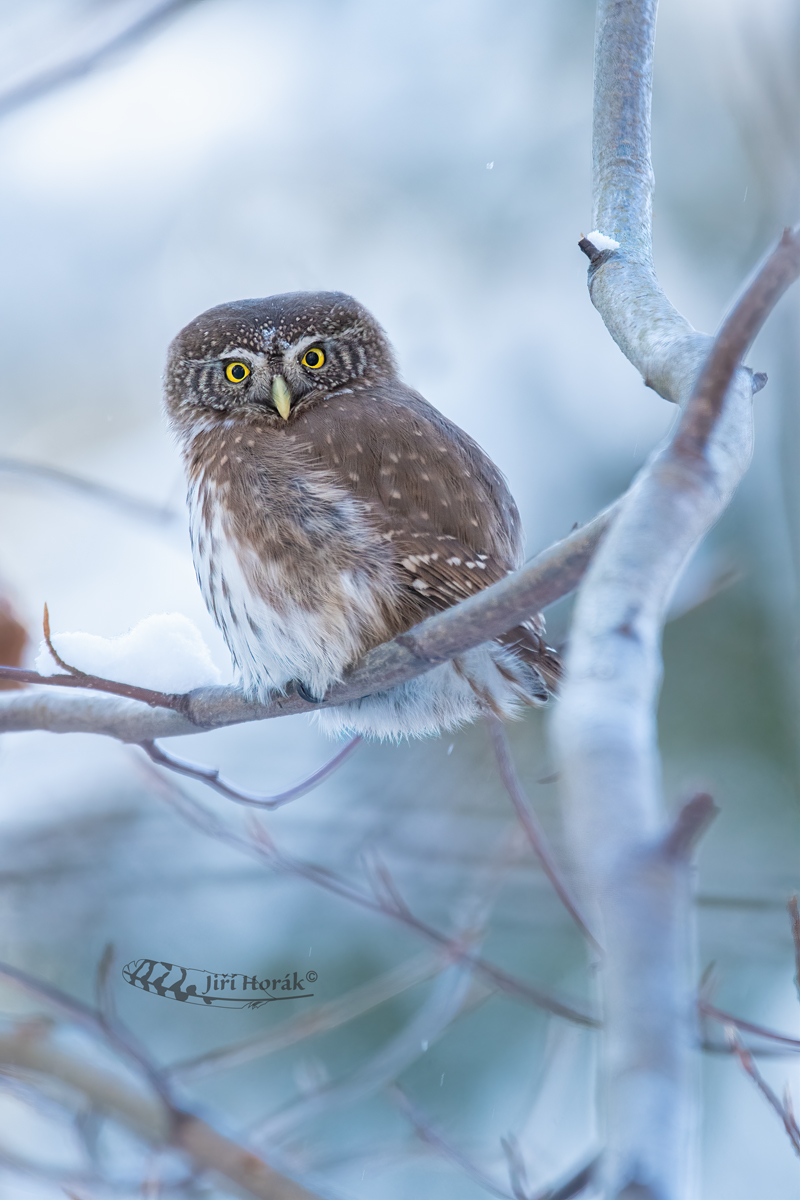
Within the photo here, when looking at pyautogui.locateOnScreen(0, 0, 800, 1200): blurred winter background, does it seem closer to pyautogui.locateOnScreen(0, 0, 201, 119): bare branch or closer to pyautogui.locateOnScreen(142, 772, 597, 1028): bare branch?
pyautogui.locateOnScreen(0, 0, 201, 119): bare branch

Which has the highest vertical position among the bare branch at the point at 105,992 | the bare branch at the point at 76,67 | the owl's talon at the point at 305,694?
the bare branch at the point at 76,67

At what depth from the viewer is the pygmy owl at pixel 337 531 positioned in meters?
1.85

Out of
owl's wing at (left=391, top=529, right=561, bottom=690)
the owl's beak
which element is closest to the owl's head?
the owl's beak

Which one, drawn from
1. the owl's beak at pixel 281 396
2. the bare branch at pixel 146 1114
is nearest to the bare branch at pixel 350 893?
the bare branch at pixel 146 1114

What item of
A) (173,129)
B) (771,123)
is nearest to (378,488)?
(771,123)

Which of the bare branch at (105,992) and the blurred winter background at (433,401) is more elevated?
the blurred winter background at (433,401)

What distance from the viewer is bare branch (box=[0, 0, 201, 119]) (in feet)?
7.36

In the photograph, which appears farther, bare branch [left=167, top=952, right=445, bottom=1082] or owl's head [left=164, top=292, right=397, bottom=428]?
owl's head [left=164, top=292, right=397, bottom=428]

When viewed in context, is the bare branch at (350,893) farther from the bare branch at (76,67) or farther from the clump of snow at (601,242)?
the bare branch at (76,67)

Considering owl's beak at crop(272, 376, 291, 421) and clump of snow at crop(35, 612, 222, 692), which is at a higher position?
owl's beak at crop(272, 376, 291, 421)

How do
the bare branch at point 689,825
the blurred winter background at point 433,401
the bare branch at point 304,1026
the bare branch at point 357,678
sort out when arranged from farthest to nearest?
the blurred winter background at point 433,401, the bare branch at point 304,1026, the bare branch at point 357,678, the bare branch at point 689,825

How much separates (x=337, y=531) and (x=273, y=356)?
1.83 ft

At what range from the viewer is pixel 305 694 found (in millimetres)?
1920

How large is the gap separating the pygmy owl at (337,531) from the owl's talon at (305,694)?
1cm
